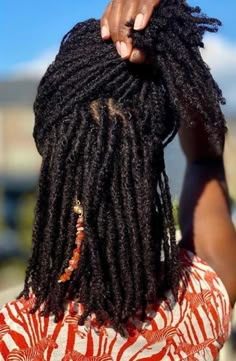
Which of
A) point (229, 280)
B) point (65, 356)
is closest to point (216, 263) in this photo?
point (229, 280)

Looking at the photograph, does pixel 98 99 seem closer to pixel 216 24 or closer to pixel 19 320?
pixel 216 24

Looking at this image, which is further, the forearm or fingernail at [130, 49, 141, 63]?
the forearm

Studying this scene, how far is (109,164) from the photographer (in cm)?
148

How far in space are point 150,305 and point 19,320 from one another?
265mm

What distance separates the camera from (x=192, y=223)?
68.1 inches

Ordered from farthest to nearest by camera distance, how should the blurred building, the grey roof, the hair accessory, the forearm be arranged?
1. the blurred building
2. the grey roof
3. the forearm
4. the hair accessory

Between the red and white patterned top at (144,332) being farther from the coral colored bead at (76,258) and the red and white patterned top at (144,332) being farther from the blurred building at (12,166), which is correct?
the blurred building at (12,166)

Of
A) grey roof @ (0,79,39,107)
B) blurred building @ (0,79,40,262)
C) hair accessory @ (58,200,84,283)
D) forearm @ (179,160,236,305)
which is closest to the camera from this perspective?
hair accessory @ (58,200,84,283)

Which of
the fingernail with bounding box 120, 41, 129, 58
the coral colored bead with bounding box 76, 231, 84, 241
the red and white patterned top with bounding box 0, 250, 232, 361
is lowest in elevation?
the red and white patterned top with bounding box 0, 250, 232, 361

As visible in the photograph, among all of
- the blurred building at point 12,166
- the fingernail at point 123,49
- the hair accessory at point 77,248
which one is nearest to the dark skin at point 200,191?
the fingernail at point 123,49

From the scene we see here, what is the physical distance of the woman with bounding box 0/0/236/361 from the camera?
1.48 metres

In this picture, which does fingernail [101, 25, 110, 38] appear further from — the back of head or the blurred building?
the blurred building

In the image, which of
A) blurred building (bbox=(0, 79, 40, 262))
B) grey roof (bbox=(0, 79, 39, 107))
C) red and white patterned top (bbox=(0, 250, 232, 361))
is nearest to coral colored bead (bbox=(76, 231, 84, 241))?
red and white patterned top (bbox=(0, 250, 232, 361))

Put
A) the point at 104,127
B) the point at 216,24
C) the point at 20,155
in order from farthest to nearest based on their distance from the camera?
1. the point at 20,155
2. the point at 216,24
3. the point at 104,127
